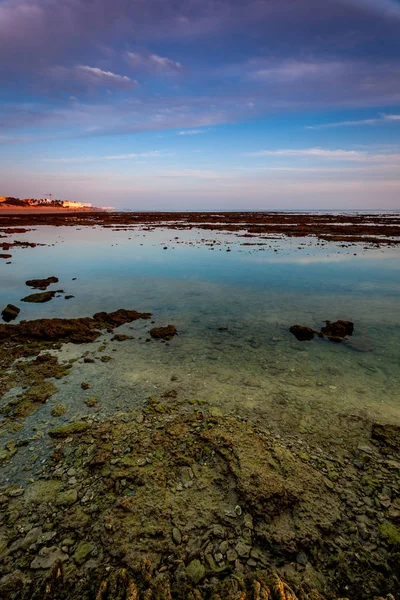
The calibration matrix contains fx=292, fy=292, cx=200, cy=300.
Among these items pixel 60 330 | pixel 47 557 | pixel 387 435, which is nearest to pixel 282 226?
pixel 60 330

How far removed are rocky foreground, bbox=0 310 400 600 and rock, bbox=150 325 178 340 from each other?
16.6 ft

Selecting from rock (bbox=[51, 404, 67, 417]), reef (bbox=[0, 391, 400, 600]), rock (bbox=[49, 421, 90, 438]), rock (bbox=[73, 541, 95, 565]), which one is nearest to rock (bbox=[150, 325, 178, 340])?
rock (bbox=[51, 404, 67, 417])

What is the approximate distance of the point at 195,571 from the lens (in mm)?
3678

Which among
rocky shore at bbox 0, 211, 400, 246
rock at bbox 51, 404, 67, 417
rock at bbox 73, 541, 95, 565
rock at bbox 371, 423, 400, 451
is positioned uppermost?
rocky shore at bbox 0, 211, 400, 246

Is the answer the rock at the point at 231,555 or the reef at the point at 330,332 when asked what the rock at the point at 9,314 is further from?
the rock at the point at 231,555

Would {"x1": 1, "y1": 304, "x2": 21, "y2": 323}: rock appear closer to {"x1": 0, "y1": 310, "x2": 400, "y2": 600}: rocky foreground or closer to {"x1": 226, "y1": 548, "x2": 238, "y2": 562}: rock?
{"x1": 0, "y1": 310, "x2": 400, "y2": 600}: rocky foreground

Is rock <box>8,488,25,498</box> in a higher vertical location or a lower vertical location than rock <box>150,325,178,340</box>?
lower

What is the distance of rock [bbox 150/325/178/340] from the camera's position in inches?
451

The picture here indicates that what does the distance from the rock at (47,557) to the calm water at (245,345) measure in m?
2.16

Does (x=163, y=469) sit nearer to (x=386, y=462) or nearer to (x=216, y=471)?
(x=216, y=471)

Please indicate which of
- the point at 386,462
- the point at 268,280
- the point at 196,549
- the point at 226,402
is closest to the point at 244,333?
the point at 226,402

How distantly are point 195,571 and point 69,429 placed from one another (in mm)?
3793

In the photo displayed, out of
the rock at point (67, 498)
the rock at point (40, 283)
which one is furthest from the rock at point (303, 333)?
the rock at point (40, 283)

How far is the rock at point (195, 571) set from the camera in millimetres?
3595
